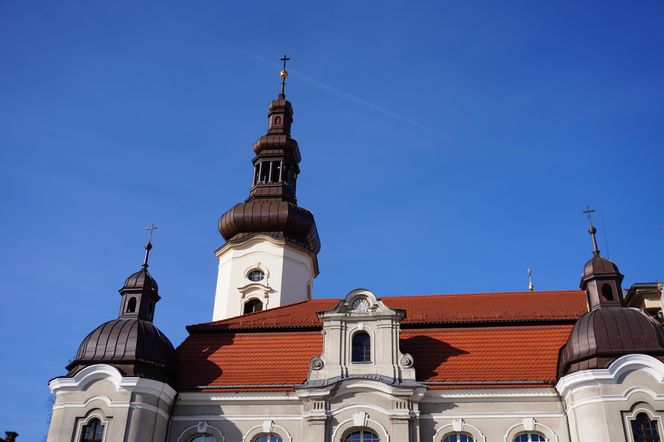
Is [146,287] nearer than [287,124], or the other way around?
[146,287]

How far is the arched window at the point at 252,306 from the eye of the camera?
133 feet

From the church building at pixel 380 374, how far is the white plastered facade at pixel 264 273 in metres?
7.16

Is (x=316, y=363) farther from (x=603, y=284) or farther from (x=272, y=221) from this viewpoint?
(x=272, y=221)

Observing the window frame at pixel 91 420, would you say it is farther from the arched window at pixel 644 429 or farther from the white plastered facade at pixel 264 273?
the arched window at pixel 644 429

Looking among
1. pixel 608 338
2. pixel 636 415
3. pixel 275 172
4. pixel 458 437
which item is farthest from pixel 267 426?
pixel 275 172

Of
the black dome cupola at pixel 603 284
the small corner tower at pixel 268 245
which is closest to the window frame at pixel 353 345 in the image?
the black dome cupola at pixel 603 284

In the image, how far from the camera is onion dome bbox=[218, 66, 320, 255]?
139 ft

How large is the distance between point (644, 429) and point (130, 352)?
1734cm

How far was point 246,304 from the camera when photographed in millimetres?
40688

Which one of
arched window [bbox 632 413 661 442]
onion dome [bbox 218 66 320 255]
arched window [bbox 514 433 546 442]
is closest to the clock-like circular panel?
arched window [bbox 514 433 546 442]

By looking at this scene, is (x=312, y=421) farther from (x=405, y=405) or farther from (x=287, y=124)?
(x=287, y=124)

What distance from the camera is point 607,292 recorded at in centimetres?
2997

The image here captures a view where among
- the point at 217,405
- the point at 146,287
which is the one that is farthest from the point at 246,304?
the point at 217,405

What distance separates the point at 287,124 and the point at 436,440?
25.9m
